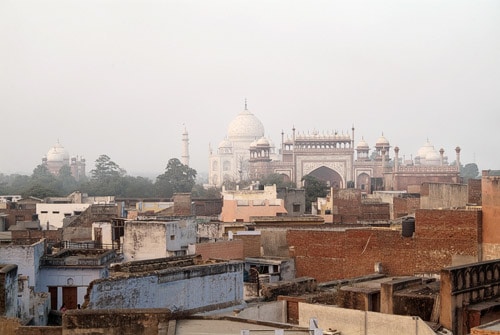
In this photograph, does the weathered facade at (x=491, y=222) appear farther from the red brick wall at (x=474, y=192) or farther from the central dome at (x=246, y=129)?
the central dome at (x=246, y=129)

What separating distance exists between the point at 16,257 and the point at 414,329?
775cm

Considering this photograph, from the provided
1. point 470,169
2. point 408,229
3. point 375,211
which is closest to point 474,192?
point 408,229

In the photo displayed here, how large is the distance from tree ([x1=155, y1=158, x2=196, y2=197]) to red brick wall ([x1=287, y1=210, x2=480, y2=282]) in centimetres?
4950

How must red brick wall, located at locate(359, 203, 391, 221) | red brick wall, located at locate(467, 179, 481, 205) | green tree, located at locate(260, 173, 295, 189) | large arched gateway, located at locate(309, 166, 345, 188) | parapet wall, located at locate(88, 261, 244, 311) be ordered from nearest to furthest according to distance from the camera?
parapet wall, located at locate(88, 261, 244, 311), red brick wall, located at locate(467, 179, 481, 205), red brick wall, located at locate(359, 203, 391, 221), green tree, located at locate(260, 173, 295, 189), large arched gateway, located at locate(309, 166, 345, 188)

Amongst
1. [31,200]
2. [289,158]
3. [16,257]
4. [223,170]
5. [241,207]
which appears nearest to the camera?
[16,257]

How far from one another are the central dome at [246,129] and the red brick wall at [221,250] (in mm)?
89775

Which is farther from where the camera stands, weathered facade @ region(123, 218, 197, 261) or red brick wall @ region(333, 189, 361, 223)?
red brick wall @ region(333, 189, 361, 223)

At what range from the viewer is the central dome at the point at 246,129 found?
112 metres

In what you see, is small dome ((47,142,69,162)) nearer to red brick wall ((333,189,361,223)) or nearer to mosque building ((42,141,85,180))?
mosque building ((42,141,85,180))

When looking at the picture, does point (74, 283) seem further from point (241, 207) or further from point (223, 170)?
point (223, 170)

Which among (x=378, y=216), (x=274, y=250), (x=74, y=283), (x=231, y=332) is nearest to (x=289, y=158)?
(x=378, y=216)

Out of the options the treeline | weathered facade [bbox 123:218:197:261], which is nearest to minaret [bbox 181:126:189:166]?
the treeline

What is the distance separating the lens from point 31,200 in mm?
46500

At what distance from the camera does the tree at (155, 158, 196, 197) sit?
74.2m
